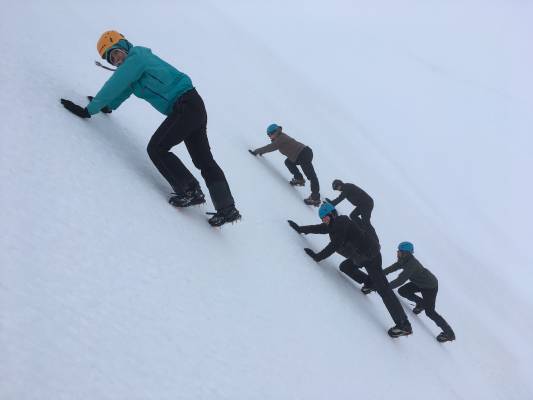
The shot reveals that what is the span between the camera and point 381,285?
5.44 metres

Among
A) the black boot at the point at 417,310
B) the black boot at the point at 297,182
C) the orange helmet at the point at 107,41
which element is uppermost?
the orange helmet at the point at 107,41

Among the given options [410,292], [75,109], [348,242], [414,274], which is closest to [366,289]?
[414,274]

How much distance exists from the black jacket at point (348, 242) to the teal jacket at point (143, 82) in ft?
8.54

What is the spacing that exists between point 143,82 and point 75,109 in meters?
0.68

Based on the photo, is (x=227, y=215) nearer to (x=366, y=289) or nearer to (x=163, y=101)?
(x=163, y=101)

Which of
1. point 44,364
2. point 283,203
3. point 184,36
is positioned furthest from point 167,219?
point 184,36

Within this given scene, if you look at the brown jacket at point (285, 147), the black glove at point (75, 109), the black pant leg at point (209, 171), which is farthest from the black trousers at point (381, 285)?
Result: the black glove at point (75, 109)

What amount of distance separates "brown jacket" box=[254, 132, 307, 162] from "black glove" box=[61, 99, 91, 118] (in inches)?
149

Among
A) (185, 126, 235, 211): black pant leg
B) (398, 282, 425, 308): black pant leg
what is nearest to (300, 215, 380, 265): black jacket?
(185, 126, 235, 211): black pant leg

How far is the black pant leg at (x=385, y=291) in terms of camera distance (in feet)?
17.1

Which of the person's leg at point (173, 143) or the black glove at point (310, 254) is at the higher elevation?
the person's leg at point (173, 143)

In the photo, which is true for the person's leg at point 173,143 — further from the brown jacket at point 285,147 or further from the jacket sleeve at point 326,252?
the brown jacket at point 285,147

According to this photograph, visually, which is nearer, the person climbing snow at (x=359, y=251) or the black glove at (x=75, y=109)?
the black glove at (x=75, y=109)

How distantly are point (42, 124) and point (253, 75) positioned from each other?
29.9ft
